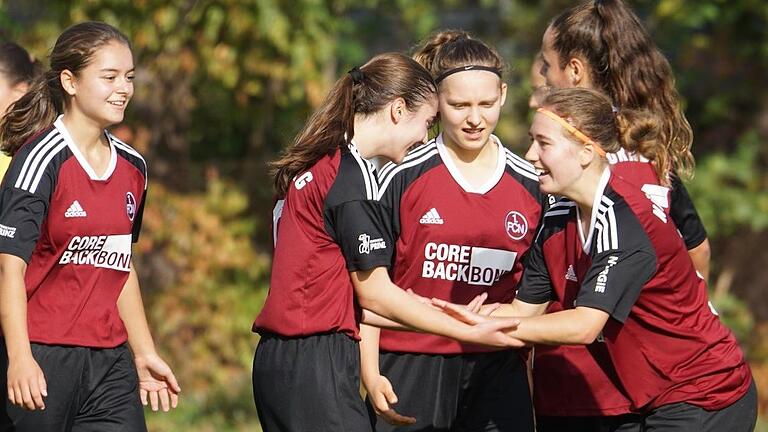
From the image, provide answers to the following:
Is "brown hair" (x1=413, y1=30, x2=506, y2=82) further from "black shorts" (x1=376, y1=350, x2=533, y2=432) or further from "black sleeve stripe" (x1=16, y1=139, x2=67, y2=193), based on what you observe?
"black sleeve stripe" (x1=16, y1=139, x2=67, y2=193)

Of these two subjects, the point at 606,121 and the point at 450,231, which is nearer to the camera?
the point at 606,121

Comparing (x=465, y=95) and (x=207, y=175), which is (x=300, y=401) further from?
(x=207, y=175)

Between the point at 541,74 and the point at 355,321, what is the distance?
1348 millimetres

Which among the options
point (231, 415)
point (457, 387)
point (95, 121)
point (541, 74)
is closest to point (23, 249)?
point (95, 121)

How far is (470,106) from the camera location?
4547mm

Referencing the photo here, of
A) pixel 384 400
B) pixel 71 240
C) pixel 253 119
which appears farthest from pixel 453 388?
pixel 253 119

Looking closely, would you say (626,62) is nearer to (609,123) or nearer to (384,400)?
(609,123)

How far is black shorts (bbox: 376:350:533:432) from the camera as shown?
4.61 metres

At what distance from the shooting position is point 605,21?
15.4 ft

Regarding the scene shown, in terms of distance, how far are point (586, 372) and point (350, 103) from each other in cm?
124

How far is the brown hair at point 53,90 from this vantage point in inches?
173

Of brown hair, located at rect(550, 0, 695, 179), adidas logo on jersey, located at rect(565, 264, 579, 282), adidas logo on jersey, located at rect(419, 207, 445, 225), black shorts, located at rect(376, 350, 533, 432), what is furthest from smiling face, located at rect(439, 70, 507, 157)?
black shorts, located at rect(376, 350, 533, 432)

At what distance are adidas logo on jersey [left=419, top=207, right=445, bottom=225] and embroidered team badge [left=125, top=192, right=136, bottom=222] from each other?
105 cm

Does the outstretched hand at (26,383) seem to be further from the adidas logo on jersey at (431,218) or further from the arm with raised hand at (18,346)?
the adidas logo on jersey at (431,218)
